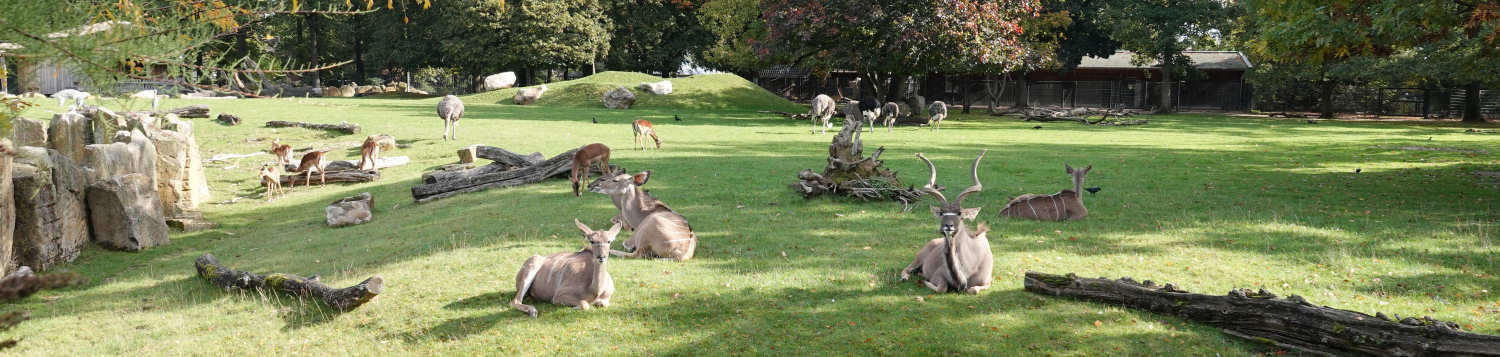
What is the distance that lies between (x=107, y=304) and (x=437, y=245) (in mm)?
2777

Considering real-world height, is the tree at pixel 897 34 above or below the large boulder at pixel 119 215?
above

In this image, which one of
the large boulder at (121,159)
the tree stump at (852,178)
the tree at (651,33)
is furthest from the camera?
the tree at (651,33)

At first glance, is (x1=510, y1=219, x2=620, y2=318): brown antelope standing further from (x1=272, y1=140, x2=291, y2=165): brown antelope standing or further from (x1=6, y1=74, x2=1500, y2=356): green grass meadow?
(x1=272, y1=140, x2=291, y2=165): brown antelope standing

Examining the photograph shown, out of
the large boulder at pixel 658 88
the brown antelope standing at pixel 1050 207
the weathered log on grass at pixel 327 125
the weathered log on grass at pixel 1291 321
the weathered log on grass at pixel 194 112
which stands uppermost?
the large boulder at pixel 658 88

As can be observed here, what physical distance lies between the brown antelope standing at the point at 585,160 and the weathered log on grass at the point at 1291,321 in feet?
23.8

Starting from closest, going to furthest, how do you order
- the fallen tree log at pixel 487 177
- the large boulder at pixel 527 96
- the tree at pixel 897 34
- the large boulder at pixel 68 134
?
the large boulder at pixel 68 134 < the fallen tree log at pixel 487 177 < the tree at pixel 897 34 < the large boulder at pixel 527 96

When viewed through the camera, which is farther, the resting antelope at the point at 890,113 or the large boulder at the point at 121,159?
the resting antelope at the point at 890,113

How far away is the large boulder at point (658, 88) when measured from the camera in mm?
38531

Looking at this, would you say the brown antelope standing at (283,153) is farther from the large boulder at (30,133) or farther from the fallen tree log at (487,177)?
the fallen tree log at (487,177)

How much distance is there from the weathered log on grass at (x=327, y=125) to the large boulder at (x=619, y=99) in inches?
568

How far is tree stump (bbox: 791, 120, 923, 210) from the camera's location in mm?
11102

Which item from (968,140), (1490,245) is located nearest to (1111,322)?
(1490,245)

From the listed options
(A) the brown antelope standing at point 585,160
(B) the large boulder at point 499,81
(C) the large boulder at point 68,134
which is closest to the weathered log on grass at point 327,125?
(C) the large boulder at point 68,134

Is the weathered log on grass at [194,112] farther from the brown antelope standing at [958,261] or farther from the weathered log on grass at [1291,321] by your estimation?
the weathered log on grass at [1291,321]
